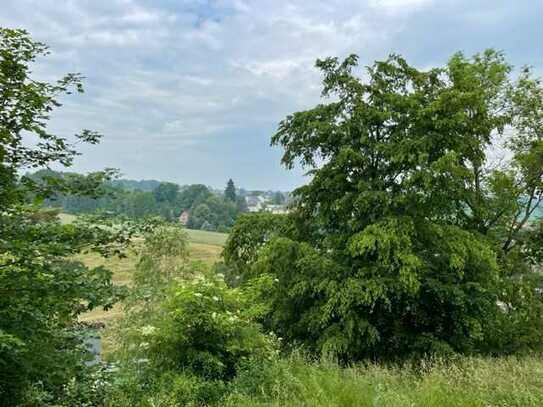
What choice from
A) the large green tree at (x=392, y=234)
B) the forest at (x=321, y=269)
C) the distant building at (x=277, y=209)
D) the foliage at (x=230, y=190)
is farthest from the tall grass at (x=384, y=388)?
the foliage at (x=230, y=190)

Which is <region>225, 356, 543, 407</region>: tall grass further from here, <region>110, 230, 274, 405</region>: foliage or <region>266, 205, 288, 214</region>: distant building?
<region>266, 205, 288, 214</region>: distant building

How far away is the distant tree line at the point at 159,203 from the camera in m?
3.96

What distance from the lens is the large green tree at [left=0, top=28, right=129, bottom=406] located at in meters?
3.23

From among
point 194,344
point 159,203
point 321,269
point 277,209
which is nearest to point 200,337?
point 194,344

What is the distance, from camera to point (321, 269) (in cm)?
1121

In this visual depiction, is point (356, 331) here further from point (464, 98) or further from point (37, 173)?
point (37, 173)

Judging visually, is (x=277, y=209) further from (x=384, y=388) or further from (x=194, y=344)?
(x=384, y=388)

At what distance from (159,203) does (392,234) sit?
7920 cm

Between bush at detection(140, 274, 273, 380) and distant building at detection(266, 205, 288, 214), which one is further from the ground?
distant building at detection(266, 205, 288, 214)

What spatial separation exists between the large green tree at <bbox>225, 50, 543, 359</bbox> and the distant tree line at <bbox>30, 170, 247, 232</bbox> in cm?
374

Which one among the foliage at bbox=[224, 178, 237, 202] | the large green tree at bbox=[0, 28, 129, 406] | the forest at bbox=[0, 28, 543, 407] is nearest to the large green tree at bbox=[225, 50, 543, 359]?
the forest at bbox=[0, 28, 543, 407]

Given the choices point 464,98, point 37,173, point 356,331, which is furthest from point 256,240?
point 37,173

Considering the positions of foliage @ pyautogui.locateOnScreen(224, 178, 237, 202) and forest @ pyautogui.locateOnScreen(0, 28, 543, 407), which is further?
foliage @ pyautogui.locateOnScreen(224, 178, 237, 202)

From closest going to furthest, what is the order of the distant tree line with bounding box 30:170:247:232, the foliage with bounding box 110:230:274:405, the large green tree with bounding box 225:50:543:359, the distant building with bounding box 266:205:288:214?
the distant tree line with bounding box 30:170:247:232 < the foliage with bounding box 110:230:274:405 < the large green tree with bounding box 225:50:543:359 < the distant building with bounding box 266:205:288:214
